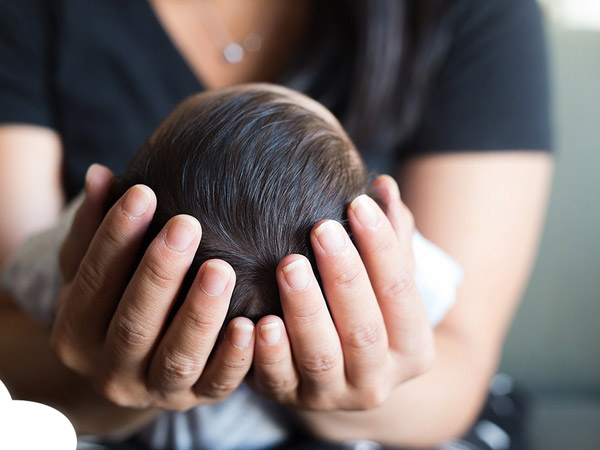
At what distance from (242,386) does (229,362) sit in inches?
11.1

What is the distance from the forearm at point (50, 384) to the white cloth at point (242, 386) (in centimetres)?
5

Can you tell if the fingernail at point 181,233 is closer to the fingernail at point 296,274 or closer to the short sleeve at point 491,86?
the fingernail at point 296,274

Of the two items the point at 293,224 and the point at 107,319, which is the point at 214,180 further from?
the point at 107,319

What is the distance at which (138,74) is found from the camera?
3.17ft

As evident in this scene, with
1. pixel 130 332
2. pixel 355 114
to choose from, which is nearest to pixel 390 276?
pixel 130 332

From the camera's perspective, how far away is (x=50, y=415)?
13.1 inches

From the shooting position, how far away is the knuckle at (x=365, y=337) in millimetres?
534

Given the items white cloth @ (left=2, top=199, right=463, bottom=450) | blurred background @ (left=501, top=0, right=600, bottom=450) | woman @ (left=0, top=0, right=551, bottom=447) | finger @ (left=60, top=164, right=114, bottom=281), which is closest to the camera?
finger @ (left=60, top=164, right=114, bottom=281)

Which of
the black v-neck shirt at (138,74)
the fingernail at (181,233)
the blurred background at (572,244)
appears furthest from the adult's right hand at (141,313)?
the blurred background at (572,244)

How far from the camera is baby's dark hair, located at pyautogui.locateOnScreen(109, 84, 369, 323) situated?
1.61 feet

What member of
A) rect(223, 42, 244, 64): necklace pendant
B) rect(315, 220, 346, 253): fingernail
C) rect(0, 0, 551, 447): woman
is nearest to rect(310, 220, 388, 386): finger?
rect(315, 220, 346, 253): fingernail

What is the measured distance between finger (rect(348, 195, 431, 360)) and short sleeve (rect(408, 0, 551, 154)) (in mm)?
437

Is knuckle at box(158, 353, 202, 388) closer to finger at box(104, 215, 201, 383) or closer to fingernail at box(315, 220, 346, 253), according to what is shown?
finger at box(104, 215, 201, 383)

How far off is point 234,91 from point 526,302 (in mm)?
910
